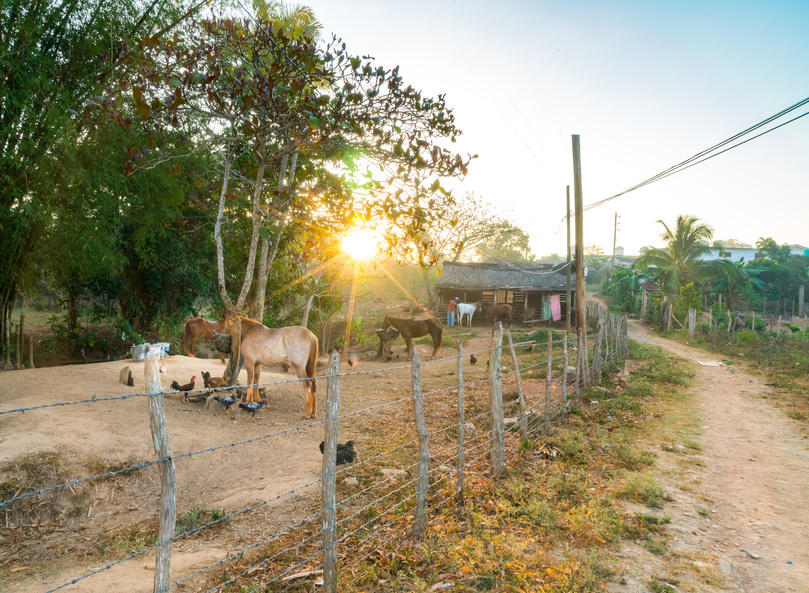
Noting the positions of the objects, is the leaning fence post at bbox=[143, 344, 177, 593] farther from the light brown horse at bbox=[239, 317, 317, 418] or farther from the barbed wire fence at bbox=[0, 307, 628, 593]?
the light brown horse at bbox=[239, 317, 317, 418]

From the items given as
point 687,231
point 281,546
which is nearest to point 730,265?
point 687,231

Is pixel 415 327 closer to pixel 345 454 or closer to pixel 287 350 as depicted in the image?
pixel 287 350

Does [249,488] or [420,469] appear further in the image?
[249,488]

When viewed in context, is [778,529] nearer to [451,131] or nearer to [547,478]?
[547,478]

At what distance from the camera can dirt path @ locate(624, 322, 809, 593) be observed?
392 cm

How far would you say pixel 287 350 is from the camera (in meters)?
7.98

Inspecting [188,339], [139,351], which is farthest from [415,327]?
[139,351]

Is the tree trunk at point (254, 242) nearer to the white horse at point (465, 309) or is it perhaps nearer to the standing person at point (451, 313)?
the standing person at point (451, 313)

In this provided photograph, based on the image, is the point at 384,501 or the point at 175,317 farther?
the point at 175,317

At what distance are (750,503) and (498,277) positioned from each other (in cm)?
2290

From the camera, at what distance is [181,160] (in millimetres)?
A: 10500

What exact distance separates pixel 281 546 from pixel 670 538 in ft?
11.9

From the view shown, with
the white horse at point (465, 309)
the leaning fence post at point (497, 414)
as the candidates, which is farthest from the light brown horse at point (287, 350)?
the white horse at point (465, 309)

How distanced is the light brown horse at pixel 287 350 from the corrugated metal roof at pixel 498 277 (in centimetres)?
1947
